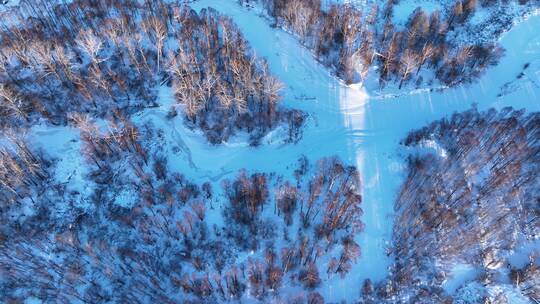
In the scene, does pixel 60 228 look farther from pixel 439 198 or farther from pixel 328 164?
pixel 439 198

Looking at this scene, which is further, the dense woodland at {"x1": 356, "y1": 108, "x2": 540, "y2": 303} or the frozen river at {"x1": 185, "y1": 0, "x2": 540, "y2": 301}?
the frozen river at {"x1": 185, "y1": 0, "x2": 540, "y2": 301}

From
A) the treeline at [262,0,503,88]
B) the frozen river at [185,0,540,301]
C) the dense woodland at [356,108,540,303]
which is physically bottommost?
the dense woodland at [356,108,540,303]

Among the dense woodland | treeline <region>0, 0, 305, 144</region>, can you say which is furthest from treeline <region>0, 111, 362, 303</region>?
treeline <region>0, 0, 305, 144</region>

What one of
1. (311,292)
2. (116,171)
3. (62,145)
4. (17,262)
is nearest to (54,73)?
(62,145)

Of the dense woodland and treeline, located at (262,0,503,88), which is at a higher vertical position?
treeline, located at (262,0,503,88)

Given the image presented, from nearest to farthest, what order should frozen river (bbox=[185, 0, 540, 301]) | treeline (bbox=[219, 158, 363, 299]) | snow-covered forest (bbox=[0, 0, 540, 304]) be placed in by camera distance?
treeline (bbox=[219, 158, 363, 299]), snow-covered forest (bbox=[0, 0, 540, 304]), frozen river (bbox=[185, 0, 540, 301])

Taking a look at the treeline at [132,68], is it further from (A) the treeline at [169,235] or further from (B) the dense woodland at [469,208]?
(B) the dense woodland at [469,208]

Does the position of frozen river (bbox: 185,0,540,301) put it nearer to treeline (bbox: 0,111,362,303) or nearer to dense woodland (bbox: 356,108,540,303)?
dense woodland (bbox: 356,108,540,303)
